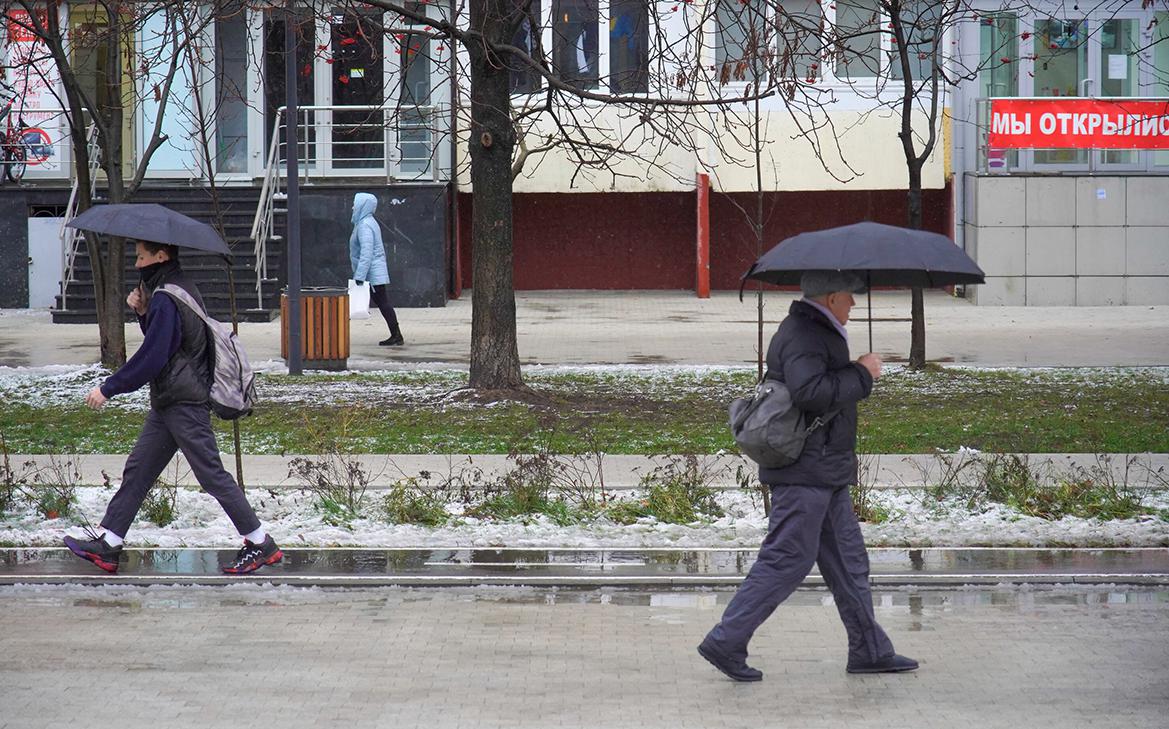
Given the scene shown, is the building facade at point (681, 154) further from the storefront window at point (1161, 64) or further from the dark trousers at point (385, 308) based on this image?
the dark trousers at point (385, 308)

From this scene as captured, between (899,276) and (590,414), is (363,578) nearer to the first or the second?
(899,276)

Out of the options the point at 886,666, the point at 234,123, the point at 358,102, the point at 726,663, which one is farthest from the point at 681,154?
the point at 726,663

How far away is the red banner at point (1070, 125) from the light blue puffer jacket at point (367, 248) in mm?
10469

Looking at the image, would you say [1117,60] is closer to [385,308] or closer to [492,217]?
[385,308]

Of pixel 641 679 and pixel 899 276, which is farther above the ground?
pixel 899 276

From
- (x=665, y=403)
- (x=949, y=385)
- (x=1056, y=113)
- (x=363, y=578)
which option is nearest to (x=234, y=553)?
(x=363, y=578)

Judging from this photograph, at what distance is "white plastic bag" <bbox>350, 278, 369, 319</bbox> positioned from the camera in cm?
1880

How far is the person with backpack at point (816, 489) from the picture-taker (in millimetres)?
5781

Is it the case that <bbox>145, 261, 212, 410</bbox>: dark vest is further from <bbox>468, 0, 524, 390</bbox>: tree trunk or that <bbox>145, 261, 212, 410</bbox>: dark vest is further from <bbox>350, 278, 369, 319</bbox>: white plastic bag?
<bbox>350, 278, 369, 319</bbox>: white plastic bag

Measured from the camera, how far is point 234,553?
8234 mm

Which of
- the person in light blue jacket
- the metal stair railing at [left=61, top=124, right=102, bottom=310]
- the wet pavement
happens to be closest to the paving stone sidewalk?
the wet pavement

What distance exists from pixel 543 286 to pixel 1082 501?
19715mm

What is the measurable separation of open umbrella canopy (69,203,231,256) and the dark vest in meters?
0.21

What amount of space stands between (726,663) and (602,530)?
8.99ft
